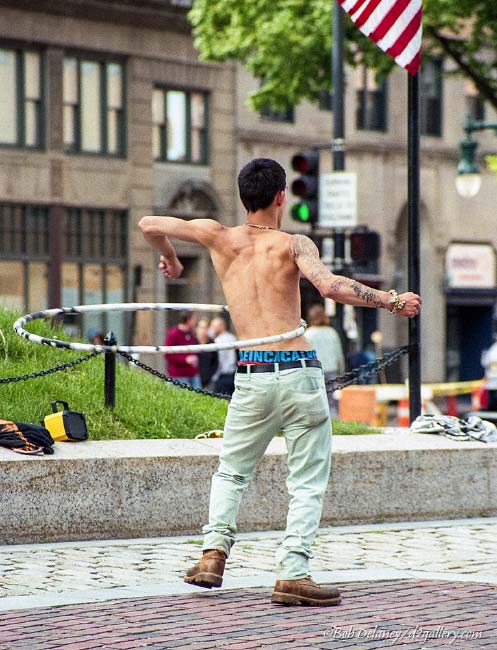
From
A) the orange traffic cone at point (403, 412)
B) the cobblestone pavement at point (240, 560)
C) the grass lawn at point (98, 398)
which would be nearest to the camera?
the cobblestone pavement at point (240, 560)

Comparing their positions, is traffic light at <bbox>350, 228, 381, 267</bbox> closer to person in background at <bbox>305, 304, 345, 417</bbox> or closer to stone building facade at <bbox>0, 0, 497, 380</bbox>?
person in background at <bbox>305, 304, 345, 417</bbox>

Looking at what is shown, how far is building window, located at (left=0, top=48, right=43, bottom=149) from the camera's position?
1305 inches

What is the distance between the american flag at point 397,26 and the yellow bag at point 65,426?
4.22 meters

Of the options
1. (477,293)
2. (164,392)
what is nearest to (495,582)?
(164,392)

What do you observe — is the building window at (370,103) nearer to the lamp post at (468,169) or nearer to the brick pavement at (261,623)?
the lamp post at (468,169)

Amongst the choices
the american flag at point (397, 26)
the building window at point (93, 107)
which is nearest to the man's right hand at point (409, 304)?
the american flag at point (397, 26)

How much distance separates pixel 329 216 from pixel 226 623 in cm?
1299

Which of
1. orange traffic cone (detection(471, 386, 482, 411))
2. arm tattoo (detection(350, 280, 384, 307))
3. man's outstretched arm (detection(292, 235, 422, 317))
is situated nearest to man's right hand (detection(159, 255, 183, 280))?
man's outstretched arm (detection(292, 235, 422, 317))

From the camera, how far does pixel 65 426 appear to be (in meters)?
10.4

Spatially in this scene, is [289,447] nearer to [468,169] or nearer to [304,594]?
[304,594]

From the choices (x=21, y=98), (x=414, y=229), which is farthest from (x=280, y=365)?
(x=21, y=98)

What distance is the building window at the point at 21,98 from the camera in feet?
109

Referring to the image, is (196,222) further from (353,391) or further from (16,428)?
(353,391)

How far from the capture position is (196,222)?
25.7ft
